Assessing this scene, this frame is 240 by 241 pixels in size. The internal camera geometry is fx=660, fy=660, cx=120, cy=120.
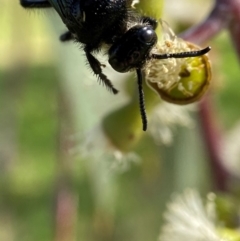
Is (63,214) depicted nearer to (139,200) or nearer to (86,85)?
(86,85)

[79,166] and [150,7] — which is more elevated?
[150,7]

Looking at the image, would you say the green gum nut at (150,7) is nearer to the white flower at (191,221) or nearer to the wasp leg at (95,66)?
the wasp leg at (95,66)

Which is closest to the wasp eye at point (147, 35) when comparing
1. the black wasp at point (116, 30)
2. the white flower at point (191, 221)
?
the black wasp at point (116, 30)

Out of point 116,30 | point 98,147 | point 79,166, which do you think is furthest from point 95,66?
point 79,166

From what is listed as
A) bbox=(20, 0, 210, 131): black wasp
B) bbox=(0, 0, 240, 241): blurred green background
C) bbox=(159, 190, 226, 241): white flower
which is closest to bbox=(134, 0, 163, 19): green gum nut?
bbox=(20, 0, 210, 131): black wasp

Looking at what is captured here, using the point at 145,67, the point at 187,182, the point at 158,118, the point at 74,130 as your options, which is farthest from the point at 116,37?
the point at 187,182

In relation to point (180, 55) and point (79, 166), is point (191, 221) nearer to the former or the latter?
point (180, 55)
